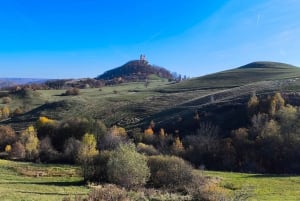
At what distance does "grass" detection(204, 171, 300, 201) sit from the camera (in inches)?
1391

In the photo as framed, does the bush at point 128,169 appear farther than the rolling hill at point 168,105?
No

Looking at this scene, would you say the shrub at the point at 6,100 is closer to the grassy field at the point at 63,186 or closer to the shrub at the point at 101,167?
the grassy field at the point at 63,186

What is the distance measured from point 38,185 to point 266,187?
75.6ft

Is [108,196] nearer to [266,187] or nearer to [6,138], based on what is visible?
[266,187]

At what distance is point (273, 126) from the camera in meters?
72.6

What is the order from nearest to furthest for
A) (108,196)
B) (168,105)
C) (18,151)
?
(108,196) → (18,151) → (168,105)

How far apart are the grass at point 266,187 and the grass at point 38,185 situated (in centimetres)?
1486

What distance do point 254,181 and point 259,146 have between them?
28.6 m

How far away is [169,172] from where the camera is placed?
40156 millimetres

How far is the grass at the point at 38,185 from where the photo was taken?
97.9 feet

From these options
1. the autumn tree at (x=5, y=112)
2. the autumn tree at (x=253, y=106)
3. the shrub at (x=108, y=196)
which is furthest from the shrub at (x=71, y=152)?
the autumn tree at (x=5, y=112)

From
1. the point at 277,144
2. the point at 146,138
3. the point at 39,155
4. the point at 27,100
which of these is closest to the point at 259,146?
the point at 277,144

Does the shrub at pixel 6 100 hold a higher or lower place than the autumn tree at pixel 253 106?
lower

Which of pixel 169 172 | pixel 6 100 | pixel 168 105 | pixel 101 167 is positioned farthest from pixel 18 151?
pixel 6 100
